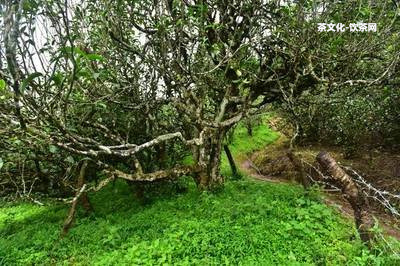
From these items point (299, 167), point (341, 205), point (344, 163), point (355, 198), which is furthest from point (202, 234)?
point (344, 163)

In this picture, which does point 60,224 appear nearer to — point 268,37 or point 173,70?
point 173,70

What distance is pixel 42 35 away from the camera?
20.9 feet

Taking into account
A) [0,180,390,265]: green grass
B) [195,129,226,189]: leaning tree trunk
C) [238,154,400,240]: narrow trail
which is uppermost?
[195,129,226,189]: leaning tree trunk

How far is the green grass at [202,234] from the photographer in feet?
17.0

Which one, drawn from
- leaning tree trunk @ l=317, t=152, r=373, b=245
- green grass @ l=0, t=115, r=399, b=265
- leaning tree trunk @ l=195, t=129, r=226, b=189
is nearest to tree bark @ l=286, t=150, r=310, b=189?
green grass @ l=0, t=115, r=399, b=265

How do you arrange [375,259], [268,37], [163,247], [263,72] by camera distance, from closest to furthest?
[375,259]
[163,247]
[268,37]
[263,72]

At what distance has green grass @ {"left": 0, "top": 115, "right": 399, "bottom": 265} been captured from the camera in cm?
518

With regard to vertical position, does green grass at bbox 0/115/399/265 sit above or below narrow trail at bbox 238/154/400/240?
above

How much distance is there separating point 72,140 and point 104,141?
2921 millimetres

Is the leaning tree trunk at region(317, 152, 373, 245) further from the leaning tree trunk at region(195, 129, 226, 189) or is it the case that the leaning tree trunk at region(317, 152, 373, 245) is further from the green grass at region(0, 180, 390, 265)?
the leaning tree trunk at region(195, 129, 226, 189)

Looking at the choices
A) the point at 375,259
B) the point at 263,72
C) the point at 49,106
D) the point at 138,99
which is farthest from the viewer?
the point at 263,72

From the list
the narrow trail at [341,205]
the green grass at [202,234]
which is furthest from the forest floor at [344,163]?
the green grass at [202,234]

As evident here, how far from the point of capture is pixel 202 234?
567 centimetres

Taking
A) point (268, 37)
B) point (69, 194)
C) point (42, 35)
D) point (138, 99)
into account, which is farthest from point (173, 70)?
point (69, 194)
